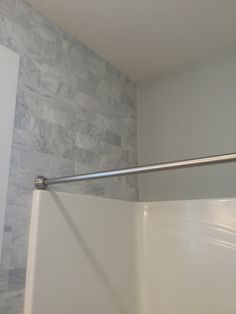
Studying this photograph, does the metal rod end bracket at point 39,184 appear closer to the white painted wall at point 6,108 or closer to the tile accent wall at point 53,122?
the tile accent wall at point 53,122

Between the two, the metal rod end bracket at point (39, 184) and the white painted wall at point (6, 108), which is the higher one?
the white painted wall at point (6, 108)

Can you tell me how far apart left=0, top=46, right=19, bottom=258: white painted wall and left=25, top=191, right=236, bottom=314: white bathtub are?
0.14 m

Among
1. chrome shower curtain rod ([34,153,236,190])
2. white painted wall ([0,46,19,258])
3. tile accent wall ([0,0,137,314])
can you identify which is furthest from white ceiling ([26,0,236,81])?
chrome shower curtain rod ([34,153,236,190])

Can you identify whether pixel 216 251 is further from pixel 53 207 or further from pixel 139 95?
pixel 139 95

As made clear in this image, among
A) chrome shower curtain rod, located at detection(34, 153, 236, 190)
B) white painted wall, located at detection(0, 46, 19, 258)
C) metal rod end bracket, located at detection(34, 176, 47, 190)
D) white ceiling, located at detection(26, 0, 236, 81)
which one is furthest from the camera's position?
white ceiling, located at detection(26, 0, 236, 81)

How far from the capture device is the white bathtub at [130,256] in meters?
1.08

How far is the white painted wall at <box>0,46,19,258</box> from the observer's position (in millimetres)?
998

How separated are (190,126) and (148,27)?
595 mm

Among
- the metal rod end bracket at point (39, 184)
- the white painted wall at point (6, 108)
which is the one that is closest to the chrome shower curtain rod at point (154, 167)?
the metal rod end bracket at point (39, 184)

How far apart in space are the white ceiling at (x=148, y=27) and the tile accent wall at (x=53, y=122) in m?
0.07

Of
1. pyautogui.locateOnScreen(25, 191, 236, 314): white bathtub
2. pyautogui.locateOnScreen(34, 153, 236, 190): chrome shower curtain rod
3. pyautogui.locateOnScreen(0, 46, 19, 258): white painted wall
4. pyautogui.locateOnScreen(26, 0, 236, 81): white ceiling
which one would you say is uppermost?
pyautogui.locateOnScreen(26, 0, 236, 81): white ceiling

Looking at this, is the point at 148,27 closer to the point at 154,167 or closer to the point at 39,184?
the point at 154,167

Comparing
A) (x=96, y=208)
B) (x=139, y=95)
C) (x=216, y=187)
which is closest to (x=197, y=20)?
(x=139, y=95)

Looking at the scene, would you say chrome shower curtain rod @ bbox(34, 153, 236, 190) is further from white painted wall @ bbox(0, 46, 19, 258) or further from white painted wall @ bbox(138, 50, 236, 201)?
white painted wall @ bbox(138, 50, 236, 201)
